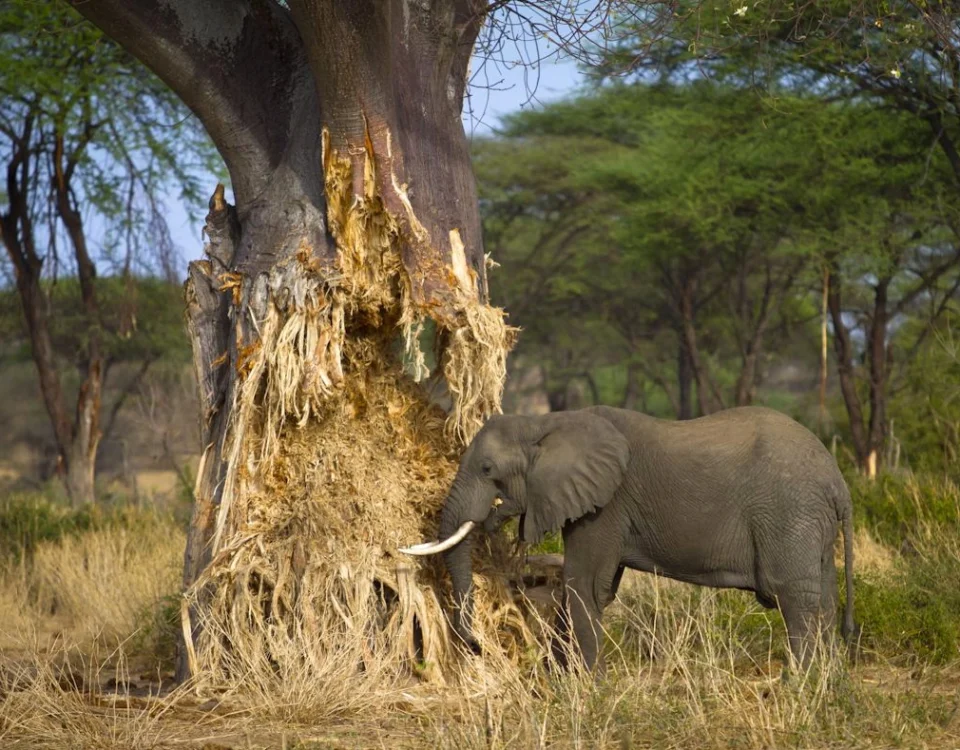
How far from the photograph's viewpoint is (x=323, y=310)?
6.63 metres

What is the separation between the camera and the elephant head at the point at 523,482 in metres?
6.52

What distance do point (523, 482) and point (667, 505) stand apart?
725 mm

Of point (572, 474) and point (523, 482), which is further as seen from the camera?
point (523, 482)

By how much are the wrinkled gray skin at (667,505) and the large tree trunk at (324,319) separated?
1.36ft

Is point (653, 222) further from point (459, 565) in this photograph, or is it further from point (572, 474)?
point (459, 565)

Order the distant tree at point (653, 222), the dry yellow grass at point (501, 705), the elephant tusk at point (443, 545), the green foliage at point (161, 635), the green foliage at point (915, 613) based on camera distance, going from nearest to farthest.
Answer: the dry yellow grass at point (501, 705), the elephant tusk at point (443, 545), the green foliage at point (915, 613), the green foliage at point (161, 635), the distant tree at point (653, 222)

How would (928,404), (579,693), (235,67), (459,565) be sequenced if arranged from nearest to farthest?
(579,693) < (459,565) < (235,67) < (928,404)

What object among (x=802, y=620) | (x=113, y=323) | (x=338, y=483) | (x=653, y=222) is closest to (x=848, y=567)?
(x=802, y=620)

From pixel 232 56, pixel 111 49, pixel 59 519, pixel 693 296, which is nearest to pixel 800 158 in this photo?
pixel 693 296

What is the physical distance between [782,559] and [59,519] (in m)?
7.85

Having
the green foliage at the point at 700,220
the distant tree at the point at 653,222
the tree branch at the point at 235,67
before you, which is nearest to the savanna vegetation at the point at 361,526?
the tree branch at the point at 235,67

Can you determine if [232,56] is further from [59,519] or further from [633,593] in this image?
[59,519]

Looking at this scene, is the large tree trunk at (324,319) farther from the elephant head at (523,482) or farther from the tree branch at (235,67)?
the elephant head at (523,482)

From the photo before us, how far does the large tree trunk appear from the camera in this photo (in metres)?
6.51
